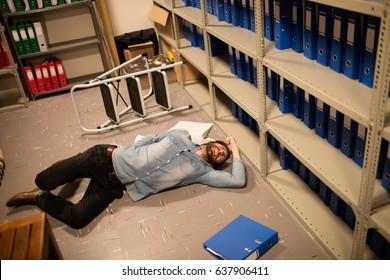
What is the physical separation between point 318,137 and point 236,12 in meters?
1.23

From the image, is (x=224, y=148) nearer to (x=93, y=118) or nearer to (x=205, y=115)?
(x=205, y=115)

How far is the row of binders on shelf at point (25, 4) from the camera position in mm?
4148

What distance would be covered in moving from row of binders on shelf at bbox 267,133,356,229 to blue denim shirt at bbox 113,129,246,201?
12.9 inches

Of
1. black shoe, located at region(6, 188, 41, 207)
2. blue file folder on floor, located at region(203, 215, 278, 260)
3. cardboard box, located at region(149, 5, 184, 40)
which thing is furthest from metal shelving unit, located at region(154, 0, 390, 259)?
black shoe, located at region(6, 188, 41, 207)

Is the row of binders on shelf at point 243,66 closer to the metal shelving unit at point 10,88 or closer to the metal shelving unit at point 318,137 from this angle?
the metal shelving unit at point 318,137

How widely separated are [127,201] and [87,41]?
8.80 ft

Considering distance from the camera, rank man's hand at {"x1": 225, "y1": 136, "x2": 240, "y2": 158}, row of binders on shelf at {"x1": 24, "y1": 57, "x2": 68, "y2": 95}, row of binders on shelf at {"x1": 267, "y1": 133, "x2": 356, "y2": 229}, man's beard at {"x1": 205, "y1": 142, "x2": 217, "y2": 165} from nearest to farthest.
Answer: row of binders on shelf at {"x1": 267, "y1": 133, "x2": 356, "y2": 229}, man's beard at {"x1": 205, "y1": 142, "x2": 217, "y2": 165}, man's hand at {"x1": 225, "y1": 136, "x2": 240, "y2": 158}, row of binders on shelf at {"x1": 24, "y1": 57, "x2": 68, "y2": 95}

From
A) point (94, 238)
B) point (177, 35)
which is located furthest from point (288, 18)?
point (177, 35)

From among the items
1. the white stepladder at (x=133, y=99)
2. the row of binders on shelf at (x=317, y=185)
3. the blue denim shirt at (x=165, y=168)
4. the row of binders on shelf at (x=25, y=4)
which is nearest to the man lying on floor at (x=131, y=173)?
the blue denim shirt at (x=165, y=168)

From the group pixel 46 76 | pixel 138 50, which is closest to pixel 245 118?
pixel 138 50

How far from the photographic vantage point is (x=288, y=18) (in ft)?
7.23

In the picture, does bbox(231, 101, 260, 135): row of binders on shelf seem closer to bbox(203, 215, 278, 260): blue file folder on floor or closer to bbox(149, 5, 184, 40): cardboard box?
bbox(203, 215, 278, 260): blue file folder on floor

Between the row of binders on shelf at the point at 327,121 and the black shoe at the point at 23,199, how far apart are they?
1.75 m

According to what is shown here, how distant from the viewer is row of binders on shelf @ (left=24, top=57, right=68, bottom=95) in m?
4.48
